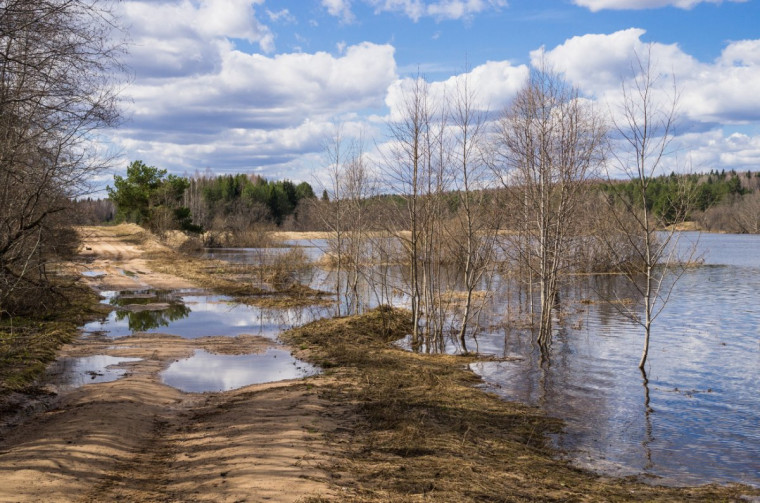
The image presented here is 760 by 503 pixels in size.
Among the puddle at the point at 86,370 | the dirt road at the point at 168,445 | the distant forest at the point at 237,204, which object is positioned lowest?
the puddle at the point at 86,370

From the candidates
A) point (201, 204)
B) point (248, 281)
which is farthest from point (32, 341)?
point (201, 204)

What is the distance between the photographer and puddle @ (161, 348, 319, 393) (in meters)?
13.3

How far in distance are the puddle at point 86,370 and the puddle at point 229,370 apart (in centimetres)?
118

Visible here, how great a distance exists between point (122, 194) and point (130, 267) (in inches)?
1032

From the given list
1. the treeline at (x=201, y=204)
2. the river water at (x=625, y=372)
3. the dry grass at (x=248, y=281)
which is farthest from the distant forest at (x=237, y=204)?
the river water at (x=625, y=372)

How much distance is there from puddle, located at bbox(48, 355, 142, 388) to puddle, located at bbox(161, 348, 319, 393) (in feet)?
3.87

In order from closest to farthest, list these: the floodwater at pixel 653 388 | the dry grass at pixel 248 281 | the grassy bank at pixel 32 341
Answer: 1. the floodwater at pixel 653 388
2. the grassy bank at pixel 32 341
3. the dry grass at pixel 248 281

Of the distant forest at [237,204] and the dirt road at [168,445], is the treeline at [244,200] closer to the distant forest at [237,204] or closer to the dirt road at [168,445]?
the distant forest at [237,204]

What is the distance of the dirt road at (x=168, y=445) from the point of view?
6.92 m

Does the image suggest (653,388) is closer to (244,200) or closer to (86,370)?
(86,370)

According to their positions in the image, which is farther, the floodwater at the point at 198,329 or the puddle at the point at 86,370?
the floodwater at the point at 198,329

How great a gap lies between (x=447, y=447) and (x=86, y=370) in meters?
9.49

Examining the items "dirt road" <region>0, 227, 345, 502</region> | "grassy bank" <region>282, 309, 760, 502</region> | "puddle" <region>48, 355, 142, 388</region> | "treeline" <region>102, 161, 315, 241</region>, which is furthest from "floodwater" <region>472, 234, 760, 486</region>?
"treeline" <region>102, 161, 315, 241</region>

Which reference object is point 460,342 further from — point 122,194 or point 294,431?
point 122,194
